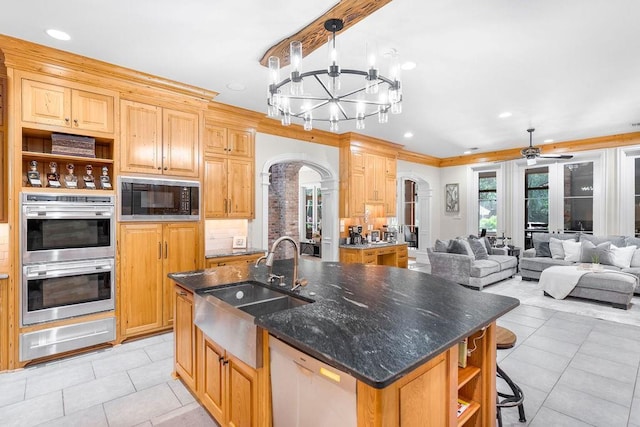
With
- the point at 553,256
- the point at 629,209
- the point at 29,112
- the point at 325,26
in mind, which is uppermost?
the point at 325,26

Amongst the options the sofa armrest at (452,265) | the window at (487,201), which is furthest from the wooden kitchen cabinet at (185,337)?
the window at (487,201)

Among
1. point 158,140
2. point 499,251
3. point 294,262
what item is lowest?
point 499,251

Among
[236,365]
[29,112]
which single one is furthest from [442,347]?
[29,112]

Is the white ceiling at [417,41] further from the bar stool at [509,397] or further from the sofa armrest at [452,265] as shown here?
the sofa armrest at [452,265]

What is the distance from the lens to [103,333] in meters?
3.45

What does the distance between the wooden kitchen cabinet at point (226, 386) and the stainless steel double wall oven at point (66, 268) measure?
1.78 meters

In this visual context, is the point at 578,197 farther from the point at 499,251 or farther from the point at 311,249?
the point at 311,249

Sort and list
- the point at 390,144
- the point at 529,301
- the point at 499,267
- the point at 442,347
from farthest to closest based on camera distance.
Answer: the point at 390,144 → the point at 499,267 → the point at 529,301 → the point at 442,347

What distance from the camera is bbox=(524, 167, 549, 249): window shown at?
7.96m

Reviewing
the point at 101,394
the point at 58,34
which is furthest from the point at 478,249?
the point at 58,34

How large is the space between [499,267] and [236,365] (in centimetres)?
627

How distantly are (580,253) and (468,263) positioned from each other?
2459mm

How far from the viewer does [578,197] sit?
24.6ft

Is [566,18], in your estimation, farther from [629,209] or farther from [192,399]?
[629,209]
